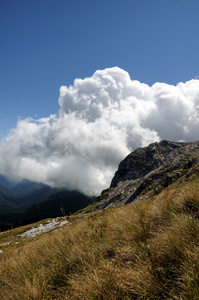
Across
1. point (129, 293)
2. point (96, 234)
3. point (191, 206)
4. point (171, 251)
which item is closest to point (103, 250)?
point (96, 234)

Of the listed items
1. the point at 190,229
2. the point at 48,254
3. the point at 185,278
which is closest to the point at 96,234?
the point at 48,254

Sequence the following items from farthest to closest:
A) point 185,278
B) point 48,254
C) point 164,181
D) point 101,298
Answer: point 164,181, point 48,254, point 101,298, point 185,278

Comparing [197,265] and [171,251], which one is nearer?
[197,265]

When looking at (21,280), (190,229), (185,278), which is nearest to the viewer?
(185,278)

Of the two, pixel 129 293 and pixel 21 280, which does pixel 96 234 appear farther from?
pixel 129 293

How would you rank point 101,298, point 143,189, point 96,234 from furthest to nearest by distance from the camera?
point 143,189 < point 96,234 < point 101,298

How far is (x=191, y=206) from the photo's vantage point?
512cm

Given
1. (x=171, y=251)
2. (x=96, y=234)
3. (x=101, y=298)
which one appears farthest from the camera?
(x=96, y=234)

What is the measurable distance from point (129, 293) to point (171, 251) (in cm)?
108

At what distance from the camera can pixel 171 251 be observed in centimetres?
292

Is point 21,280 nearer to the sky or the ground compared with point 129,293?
nearer to the sky

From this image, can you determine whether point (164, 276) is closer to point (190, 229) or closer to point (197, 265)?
point (197, 265)

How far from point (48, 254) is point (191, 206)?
199 inches

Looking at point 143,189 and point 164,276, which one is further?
point 143,189
